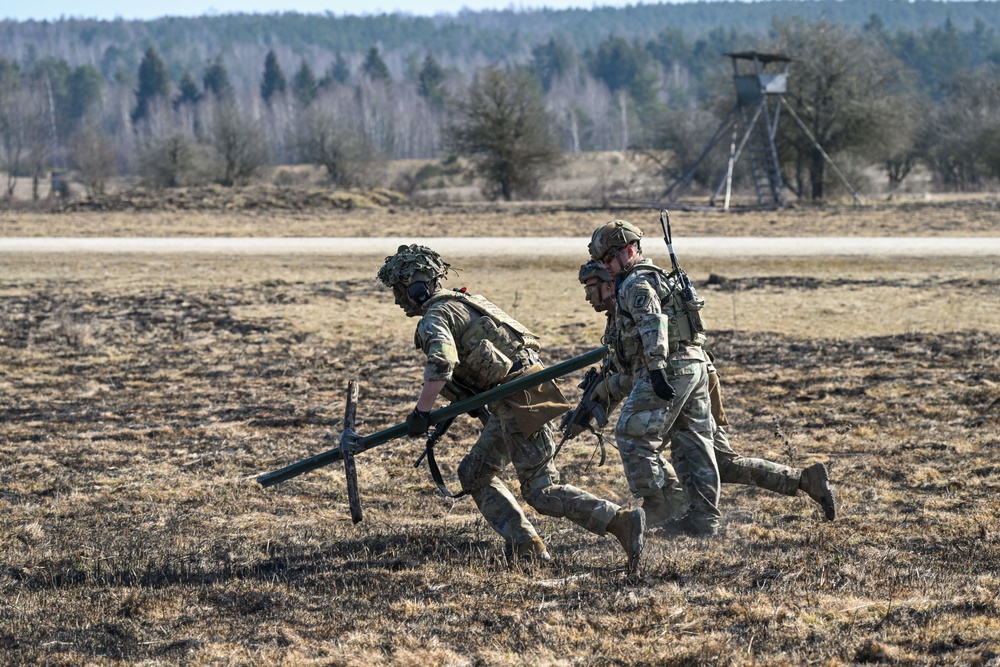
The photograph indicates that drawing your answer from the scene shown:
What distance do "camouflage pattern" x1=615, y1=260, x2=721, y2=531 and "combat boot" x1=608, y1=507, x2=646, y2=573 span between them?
423 millimetres

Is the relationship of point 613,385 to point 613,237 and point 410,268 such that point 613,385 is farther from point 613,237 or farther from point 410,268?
point 410,268

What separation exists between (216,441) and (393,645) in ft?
16.2

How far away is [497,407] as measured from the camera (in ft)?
20.3

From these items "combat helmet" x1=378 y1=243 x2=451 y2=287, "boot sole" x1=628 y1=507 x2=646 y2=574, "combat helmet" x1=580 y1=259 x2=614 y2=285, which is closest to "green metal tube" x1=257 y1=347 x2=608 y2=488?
"combat helmet" x1=580 y1=259 x2=614 y2=285

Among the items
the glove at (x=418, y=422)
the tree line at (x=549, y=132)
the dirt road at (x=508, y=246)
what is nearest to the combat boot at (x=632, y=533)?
the glove at (x=418, y=422)

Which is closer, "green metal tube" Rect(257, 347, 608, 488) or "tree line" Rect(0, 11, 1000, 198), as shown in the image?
"green metal tube" Rect(257, 347, 608, 488)

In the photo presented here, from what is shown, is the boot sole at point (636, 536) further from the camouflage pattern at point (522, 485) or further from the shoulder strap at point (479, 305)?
the shoulder strap at point (479, 305)

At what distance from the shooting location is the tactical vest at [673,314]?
6.17 meters

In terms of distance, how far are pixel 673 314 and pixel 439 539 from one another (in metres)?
1.93

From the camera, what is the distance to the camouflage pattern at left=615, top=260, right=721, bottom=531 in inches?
235

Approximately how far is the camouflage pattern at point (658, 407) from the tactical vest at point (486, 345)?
0.60 metres

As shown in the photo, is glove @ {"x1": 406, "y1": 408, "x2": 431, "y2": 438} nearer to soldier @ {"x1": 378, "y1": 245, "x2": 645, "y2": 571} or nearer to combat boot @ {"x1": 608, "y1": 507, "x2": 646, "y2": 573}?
soldier @ {"x1": 378, "y1": 245, "x2": 645, "y2": 571}

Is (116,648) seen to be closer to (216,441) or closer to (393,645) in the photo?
(393,645)

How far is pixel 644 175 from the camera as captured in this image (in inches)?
2442
